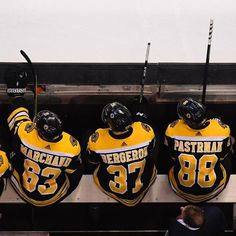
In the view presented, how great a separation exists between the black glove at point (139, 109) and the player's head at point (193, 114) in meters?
0.29

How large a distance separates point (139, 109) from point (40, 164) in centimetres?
60

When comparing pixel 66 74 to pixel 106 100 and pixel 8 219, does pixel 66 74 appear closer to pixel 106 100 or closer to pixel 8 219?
pixel 106 100

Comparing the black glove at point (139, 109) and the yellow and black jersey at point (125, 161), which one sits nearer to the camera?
the yellow and black jersey at point (125, 161)

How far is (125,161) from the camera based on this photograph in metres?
2.20

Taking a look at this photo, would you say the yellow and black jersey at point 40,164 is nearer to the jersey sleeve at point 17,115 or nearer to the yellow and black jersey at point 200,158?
the jersey sleeve at point 17,115

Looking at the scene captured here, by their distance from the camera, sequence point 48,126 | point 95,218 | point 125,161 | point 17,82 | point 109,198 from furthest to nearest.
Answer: point 95,218, point 17,82, point 109,198, point 125,161, point 48,126

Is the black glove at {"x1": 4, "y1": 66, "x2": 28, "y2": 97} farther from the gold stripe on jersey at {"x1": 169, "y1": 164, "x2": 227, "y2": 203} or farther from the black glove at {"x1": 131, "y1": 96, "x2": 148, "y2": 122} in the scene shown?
the gold stripe on jersey at {"x1": 169, "y1": 164, "x2": 227, "y2": 203}

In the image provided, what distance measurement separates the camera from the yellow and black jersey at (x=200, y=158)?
222 centimetres

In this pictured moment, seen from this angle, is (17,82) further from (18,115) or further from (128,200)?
(128,200)

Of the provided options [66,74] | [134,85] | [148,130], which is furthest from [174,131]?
[66,74]
